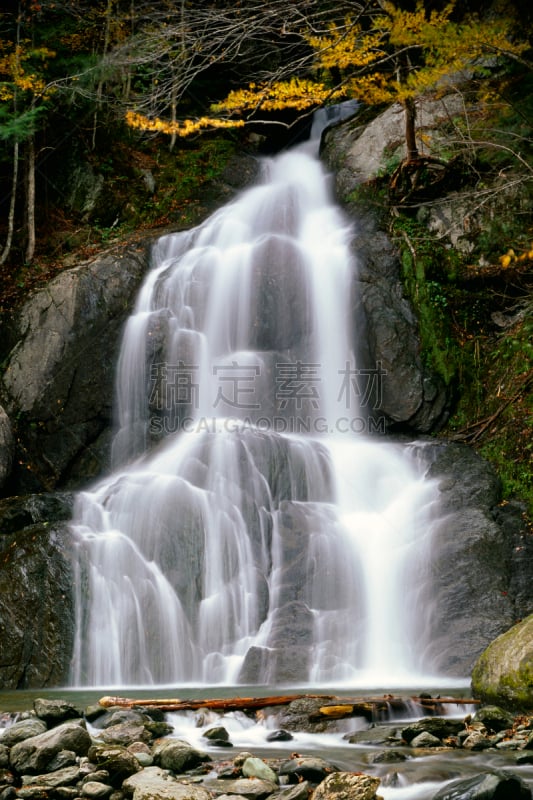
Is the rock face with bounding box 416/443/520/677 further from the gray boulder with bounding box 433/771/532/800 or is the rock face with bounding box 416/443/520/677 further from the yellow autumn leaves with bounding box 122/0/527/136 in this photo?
the yellow autumn leaves with bounding box 122/0/527/136

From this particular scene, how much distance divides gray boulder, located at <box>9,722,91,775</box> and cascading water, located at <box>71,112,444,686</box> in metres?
3.18

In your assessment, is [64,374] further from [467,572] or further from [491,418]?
[467,572]

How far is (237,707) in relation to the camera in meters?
6.09

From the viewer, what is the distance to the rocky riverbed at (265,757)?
4.16 meters

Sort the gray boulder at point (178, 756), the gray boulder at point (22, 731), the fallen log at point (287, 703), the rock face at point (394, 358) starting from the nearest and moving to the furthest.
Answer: the gray boulder at point (178, 756), the gray boulder at point (22, 731), the fallen log at point (287, 703), the rock face at point (394, 358)

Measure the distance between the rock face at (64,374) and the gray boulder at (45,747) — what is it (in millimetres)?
6827

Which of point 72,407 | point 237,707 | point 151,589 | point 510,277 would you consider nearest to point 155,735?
point 237,707

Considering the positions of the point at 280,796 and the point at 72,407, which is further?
the point at 72,407

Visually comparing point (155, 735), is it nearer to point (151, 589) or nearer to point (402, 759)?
point (402, 759)

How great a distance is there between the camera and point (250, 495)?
9641mm

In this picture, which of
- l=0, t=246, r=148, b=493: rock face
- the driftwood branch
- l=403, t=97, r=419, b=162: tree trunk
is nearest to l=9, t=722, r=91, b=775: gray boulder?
l=0, t=246, r=148, b=493: rock face

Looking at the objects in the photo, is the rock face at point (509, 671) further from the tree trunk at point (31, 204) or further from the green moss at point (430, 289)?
the tree trunk at point (31, 204)

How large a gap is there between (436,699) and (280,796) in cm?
244

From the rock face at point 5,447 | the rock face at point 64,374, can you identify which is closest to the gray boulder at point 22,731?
the rock face at point 5,447
